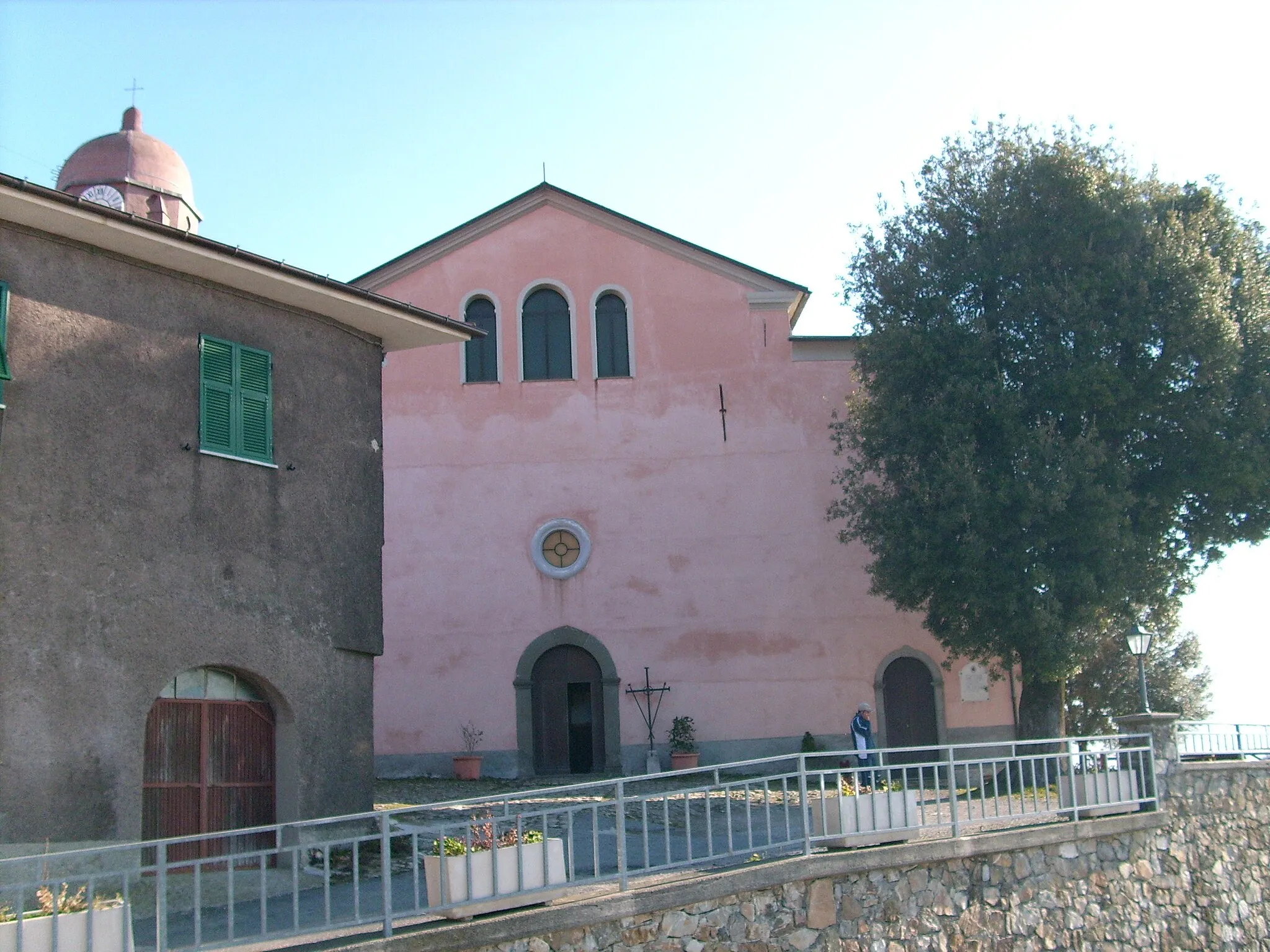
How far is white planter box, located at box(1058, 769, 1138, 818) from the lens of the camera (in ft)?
41.7

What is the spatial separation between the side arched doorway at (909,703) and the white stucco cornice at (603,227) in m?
6.51

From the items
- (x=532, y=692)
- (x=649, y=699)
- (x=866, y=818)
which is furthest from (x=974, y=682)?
(x=866, y=818)

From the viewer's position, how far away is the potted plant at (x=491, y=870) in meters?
8.55

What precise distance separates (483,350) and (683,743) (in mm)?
7827

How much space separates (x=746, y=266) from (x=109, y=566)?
49.6 ft

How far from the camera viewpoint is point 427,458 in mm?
23719

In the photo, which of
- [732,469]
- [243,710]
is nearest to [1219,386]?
[732,469]

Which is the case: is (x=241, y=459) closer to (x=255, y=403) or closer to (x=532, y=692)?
(x=255, y=403)

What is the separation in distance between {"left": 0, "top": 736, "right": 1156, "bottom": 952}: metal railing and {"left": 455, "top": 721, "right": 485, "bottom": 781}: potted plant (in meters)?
6.54

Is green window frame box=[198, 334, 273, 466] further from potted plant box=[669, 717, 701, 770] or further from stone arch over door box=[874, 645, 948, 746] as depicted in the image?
stone arch over door box=[874, 645, 948, 746]

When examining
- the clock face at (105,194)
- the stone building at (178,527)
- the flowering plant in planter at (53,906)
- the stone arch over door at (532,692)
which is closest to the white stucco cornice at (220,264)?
the stone building at (178,527)

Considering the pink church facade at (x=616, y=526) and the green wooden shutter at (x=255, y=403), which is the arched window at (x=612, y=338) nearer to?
the pink church facade at (x=616, y=526)

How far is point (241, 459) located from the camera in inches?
484

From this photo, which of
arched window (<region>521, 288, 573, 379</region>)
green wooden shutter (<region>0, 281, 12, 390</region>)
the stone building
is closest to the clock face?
arched window (<region>521, 288, 573, 379</region>)
